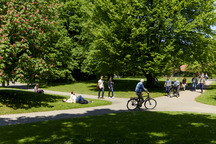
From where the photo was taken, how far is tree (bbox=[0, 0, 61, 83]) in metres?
11.7

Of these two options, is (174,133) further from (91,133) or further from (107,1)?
(107,1)

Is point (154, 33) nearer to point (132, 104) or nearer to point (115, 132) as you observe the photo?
point (132, 104)

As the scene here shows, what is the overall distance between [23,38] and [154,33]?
51.3ft

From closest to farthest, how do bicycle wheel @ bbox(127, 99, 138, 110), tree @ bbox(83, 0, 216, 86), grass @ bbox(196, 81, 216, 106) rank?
bicycle wheel @ bbox(127, 99, 138, 110) < grass @ bbox(196, 81, 216, 106) < tree @ bbox(83, 0, 216, 86)

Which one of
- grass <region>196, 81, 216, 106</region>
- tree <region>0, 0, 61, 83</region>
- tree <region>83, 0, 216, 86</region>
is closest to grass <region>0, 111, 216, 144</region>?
tree <region>0, 0, 61, 83</region>

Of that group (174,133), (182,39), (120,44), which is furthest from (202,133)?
(182,39)

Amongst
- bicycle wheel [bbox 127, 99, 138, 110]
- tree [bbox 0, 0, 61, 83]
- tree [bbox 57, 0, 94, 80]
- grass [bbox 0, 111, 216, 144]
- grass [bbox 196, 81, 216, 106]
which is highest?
tree [bbox 57, 0, 94, 80]

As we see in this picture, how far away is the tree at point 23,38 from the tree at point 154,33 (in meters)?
11.1

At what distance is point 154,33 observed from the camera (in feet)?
79.1

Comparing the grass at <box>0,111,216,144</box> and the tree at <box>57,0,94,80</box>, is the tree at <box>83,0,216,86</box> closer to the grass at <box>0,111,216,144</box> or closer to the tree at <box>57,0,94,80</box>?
the tree at <box>57,0,94,80</box>

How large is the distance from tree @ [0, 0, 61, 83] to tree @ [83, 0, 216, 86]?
36.3 ft

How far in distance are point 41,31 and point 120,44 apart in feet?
39.0

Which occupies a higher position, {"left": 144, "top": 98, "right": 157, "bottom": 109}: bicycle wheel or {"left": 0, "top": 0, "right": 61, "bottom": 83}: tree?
{"left": 0, "top": 0, "right": 61, "bottom": 83}: tree

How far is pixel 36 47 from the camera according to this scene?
13.5 metres
